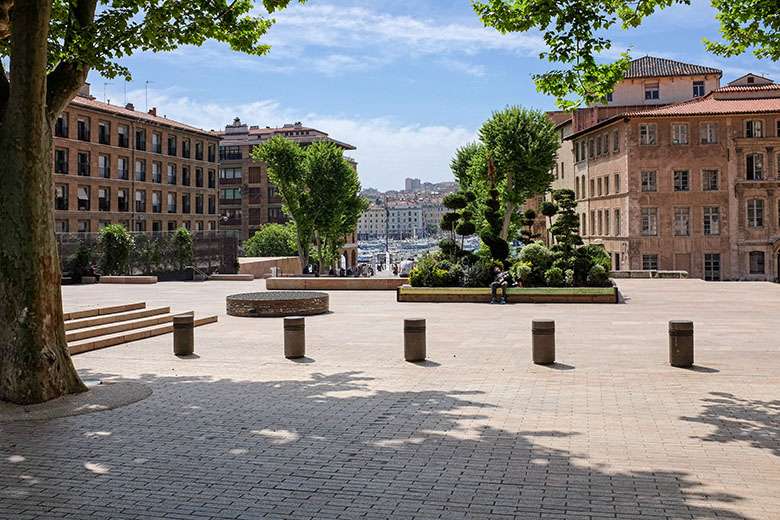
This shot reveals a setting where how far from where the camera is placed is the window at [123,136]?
58.0 metres

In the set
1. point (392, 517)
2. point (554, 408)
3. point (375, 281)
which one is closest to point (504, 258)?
point (375, 281)

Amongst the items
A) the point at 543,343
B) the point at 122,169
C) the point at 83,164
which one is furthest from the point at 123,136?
the point at 543,343

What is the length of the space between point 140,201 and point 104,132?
262 inches

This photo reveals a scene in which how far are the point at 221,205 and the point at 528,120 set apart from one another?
53.0 m

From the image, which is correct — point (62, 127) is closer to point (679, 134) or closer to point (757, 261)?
point (679, 134)

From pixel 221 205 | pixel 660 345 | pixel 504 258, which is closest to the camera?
pixel 660 345

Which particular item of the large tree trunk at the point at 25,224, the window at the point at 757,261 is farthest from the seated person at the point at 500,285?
the window at the point at 757,261

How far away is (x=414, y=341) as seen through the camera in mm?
13148

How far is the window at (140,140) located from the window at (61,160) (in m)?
7.72

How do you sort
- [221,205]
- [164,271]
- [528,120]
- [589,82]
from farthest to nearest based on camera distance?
[221,205] < [528,120] < [164,271] < [589,82]

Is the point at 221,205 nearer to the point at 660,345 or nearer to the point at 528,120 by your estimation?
the point at 528,120

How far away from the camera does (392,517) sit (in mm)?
5617

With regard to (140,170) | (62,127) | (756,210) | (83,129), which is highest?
(83,129)

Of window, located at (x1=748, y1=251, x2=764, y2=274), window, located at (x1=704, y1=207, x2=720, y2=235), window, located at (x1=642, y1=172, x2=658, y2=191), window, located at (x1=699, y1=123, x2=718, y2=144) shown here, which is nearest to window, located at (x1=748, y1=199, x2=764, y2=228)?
window, located at (x1=748, y1=251, x2=764, y2=274)
